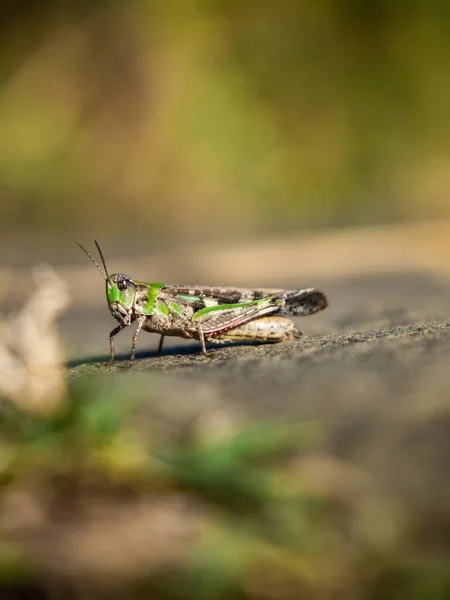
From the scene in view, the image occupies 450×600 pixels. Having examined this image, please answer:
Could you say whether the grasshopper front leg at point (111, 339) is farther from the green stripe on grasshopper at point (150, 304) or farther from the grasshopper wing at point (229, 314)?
the grasshopper wing at point (229, 314)

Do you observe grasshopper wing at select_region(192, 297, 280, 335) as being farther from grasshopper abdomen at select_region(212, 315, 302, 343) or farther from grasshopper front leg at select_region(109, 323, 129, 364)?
grasshopper front leg at select_region(109, 323, 129, 364)

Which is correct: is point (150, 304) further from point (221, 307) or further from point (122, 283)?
point (221, 307)

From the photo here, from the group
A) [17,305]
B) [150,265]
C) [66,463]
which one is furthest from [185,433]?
[150,265]

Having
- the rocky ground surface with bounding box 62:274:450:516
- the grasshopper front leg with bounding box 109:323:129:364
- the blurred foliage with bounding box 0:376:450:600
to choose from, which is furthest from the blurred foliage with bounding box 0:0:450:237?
the blurred foliage with bounding box 0:376:450:600

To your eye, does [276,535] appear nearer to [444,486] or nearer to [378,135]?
[444,486]

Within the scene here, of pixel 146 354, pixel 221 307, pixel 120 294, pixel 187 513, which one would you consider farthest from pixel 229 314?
pixel 187 513

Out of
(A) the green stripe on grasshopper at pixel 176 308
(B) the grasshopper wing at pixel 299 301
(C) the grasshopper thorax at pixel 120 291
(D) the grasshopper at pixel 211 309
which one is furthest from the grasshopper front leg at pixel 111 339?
(B) the grasshopper wing at pixel 299 301
